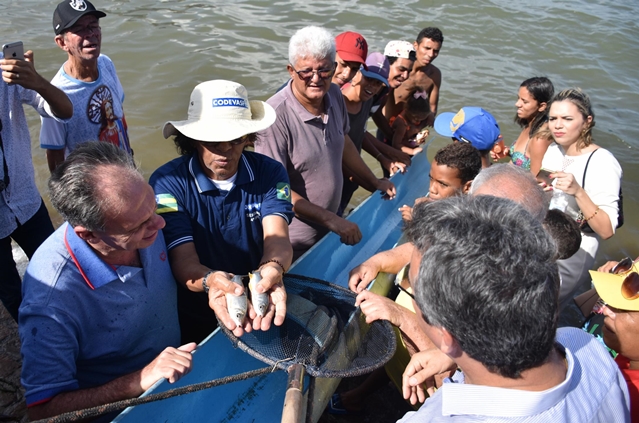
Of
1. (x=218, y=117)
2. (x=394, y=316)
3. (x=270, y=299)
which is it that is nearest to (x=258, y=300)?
(x=270, y=299)

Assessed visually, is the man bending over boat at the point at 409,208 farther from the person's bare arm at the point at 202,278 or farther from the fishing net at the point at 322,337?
the person's bare arm at the point at 202,278

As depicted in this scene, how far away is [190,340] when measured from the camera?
3.09m

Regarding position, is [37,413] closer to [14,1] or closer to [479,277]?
[479,277]

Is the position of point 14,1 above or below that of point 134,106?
above

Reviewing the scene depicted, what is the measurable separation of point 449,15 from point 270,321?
12.5 meters

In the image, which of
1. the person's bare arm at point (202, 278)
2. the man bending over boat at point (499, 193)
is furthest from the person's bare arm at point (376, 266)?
the person's bare arm at point (202, 278)

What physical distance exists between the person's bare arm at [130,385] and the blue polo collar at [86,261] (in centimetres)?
43

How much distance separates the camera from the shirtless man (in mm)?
5867

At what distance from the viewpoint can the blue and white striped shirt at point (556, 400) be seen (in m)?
1.47

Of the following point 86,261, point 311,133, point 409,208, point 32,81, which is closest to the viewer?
point 86,261

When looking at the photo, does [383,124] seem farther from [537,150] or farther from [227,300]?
[227,300]

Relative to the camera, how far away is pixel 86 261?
2094 millimetres

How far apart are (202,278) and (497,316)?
149 centimetres

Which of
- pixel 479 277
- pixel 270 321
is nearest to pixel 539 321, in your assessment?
pixel 479 277
